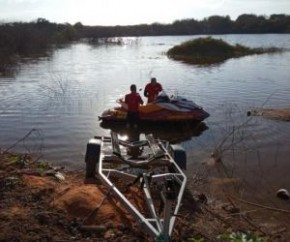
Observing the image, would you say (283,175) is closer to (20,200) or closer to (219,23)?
(20,200)

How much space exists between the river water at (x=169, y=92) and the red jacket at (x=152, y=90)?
5.06 ft

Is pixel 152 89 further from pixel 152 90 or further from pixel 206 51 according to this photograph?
pixel 206 51

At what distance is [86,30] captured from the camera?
94.9 metres

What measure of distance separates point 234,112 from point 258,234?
1099cm

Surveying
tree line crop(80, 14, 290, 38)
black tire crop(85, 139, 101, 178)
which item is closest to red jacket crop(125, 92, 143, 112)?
black tire crop(85, 139, 101, 178)

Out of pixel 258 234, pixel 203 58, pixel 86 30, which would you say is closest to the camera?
pixel 258 234

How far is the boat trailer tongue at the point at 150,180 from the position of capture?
18.6 feet

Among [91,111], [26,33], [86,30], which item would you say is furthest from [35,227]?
[86,30]

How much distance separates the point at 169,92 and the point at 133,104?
823cm

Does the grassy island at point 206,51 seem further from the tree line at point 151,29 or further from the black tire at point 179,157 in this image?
the black tire at point 179,157

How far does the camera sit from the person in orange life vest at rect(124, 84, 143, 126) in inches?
569

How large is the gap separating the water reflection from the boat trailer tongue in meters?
2.91

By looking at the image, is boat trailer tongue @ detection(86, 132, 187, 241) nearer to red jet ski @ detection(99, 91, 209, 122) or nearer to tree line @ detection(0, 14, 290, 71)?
red jet ski @ detection(99, 91, 209, 122)

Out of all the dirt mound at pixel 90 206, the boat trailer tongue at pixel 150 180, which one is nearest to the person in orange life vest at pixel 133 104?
the boat trailer tongue at pixel 150 180
